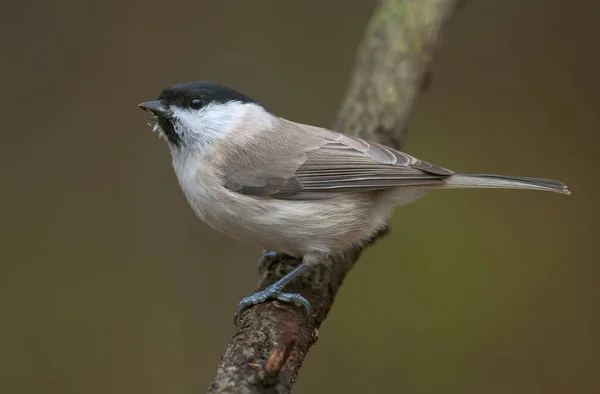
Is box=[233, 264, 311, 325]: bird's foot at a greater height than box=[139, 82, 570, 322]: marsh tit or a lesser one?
lesser

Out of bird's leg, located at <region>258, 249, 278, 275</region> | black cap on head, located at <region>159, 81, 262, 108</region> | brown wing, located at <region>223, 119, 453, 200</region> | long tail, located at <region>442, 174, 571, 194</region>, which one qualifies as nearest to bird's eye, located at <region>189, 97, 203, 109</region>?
black cap on head, located at <region>159, 81, 262, 108</region>

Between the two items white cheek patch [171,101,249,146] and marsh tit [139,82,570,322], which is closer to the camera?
marsh tit [139,82,570,322]

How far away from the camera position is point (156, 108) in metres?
2.17

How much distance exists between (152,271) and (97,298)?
33 cm

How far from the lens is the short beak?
7.09 feet

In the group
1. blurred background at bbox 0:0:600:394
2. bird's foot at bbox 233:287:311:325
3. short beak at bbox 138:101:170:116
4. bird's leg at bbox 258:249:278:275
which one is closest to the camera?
bird's foot at bbox 233:287:311:325

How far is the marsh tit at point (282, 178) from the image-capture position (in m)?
2.05

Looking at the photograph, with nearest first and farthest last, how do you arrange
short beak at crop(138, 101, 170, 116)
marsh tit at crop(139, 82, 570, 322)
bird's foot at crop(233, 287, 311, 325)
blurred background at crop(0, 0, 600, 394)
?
bird's foot at crop(233, 287, 311, 325), marsh tit at crop(139, 82, 570, 322), short beak at crop(138, 101, 170, 116), blurred background at crop(0, 0, 600, 394)

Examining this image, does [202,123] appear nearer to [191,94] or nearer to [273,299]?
[191,94]

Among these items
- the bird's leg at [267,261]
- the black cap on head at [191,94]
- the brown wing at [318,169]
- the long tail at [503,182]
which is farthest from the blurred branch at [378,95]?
the black cap on head at [191,94]

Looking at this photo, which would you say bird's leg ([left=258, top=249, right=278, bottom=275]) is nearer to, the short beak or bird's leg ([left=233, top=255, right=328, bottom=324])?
bird's leg ([left=233, top=255, right=328, bottom=324])

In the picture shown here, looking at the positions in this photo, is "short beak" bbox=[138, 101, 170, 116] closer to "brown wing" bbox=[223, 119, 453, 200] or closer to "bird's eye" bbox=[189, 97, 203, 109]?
"bird's eye" bbox=[189, 97, 203, 109]

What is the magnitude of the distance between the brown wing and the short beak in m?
0.29

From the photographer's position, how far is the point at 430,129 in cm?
389
